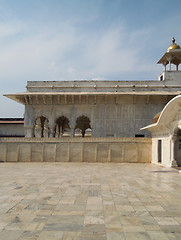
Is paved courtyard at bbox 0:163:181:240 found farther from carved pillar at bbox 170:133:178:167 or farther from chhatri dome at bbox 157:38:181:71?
chhatri dome at bbox 157:38:181:71

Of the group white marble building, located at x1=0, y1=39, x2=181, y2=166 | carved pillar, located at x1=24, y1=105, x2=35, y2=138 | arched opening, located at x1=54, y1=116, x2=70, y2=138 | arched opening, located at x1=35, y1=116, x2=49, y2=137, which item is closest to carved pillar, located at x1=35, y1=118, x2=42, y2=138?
arched opening, located at x1=35, y1=116, x2=49, y2=137

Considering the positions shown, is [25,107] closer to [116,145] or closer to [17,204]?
[116,145]

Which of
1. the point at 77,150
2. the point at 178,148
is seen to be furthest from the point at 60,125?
the point at 178,148

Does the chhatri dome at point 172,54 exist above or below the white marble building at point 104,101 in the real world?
above

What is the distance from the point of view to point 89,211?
4684mm

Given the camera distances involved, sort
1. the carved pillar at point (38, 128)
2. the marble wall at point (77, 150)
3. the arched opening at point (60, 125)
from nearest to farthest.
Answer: the marble wall at point (77, 150) < the carved pillar at point (38, 128) < the arched opening at point (60, 125)

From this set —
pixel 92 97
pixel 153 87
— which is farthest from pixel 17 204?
pixel 153 87

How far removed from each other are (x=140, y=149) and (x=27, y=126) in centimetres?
1240

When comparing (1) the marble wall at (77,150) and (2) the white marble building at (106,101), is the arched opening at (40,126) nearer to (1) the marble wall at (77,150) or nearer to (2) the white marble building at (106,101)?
(2) the white marble building at (106,101)

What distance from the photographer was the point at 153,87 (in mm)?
21141

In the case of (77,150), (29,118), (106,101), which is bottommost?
(77,150)

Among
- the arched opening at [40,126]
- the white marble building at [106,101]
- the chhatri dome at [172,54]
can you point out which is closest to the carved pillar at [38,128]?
the arched opening at [40,126]

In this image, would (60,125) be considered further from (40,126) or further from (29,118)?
(29,118)

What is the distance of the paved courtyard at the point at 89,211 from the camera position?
143 inches
